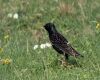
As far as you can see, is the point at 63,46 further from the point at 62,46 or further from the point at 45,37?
the point at 45,37

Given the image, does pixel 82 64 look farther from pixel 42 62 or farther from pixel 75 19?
pixel 75 19

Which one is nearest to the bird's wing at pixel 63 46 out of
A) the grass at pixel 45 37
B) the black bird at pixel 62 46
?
the black bird at pixel 62 46

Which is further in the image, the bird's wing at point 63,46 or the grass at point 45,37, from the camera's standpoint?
the bird's wing at point 63,46

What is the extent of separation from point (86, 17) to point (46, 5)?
1319mm

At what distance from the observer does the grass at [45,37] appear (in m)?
8.40

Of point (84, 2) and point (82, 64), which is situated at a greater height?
point (82, 64)

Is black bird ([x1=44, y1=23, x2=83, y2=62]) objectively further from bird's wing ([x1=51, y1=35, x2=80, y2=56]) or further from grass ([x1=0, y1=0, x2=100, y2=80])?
grass ([x1=0, y1=0, x2=100, y2=80])

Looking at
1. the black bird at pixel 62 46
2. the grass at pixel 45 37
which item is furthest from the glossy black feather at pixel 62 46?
the grass at pixel 45 37

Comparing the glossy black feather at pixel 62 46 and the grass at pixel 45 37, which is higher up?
the glossy black feather at pixel 62 46

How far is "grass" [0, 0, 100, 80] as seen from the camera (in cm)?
840

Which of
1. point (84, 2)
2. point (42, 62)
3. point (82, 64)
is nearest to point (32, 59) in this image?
point (42, 62)

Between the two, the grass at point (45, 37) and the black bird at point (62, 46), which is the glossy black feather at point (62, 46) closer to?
the black bird at point (62, 46)

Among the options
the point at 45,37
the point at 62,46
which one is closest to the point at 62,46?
the point at 62,46

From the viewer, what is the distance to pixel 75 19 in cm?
1192
